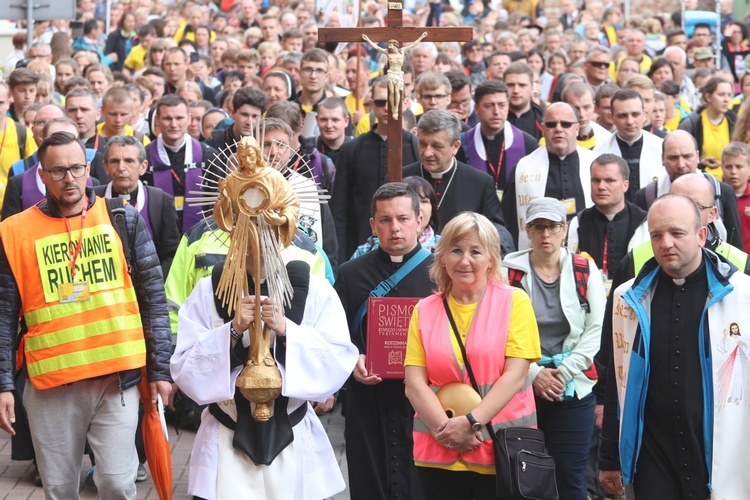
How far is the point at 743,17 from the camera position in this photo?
25.1 m

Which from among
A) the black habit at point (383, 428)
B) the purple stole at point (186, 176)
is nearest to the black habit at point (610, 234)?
the black habit at point (383, 428)

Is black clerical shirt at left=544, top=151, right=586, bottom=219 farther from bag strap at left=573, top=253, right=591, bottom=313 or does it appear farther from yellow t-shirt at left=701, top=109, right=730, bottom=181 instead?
→ yellow t-shirt at left=701, top=109, right=730, bottom=181

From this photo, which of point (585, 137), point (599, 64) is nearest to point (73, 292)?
point (585, 137)

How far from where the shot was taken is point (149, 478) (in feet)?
28.4

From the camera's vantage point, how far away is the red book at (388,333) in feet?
22.2

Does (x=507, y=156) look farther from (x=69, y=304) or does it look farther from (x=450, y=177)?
(x=69, y=304)

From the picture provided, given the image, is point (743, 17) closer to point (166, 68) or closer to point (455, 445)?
point (166, 68)

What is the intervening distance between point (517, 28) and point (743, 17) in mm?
5517

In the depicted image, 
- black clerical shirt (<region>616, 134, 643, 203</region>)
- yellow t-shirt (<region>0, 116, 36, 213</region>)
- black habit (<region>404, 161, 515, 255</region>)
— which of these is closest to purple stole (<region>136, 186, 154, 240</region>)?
black habit (<region>404, 161, 515, 255</region>)

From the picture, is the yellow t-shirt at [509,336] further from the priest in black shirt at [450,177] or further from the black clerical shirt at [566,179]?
the black clerical shirt at [566,179]

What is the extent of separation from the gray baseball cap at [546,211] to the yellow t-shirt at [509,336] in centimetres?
116

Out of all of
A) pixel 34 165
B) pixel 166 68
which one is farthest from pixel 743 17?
pixel 34 165

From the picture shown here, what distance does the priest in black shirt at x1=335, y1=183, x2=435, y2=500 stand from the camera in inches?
272

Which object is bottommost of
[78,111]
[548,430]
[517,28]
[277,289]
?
[548,430]
